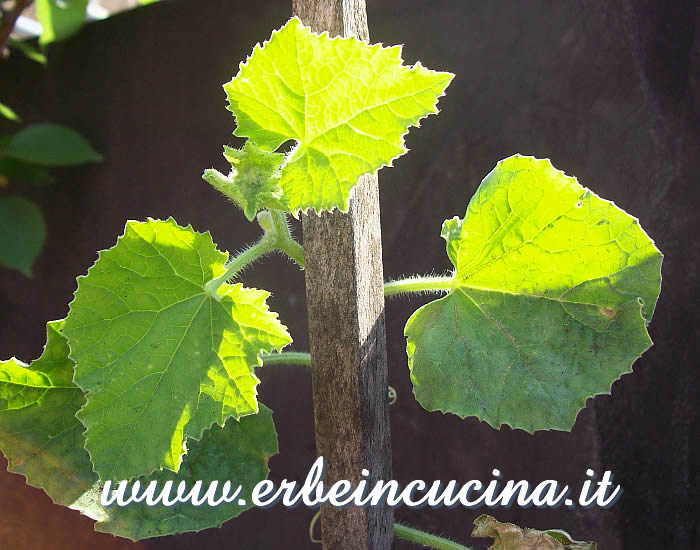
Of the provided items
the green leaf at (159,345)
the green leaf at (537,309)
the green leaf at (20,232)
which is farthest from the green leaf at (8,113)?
the green leaf at (537,309)

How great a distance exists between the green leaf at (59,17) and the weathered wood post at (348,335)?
95cm

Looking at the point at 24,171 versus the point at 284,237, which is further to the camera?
the point at 24,171

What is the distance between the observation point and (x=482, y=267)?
1.73 ft

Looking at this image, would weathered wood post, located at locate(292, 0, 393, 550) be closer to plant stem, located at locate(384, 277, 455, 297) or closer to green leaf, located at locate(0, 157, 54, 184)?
plant stem, located at locate(384, 277, 455, 297)

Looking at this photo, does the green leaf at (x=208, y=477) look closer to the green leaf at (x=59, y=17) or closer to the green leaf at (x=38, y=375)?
the green leaf at (x=38, y=375)

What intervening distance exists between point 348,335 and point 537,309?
0.15 meters

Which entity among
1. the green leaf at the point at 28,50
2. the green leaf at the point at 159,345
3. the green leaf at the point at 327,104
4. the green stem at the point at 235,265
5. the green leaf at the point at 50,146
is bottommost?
the green leaf at the point at 159,345

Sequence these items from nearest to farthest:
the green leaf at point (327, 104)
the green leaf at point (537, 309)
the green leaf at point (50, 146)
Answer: the green leaf at point (327, 104) < the green leaf at point (537, 309) < the green leaf at point (50, 146)

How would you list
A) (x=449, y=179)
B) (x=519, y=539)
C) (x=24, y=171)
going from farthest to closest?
(x=24, y=171) → (x=449, y=179) → (x=519, y=539)

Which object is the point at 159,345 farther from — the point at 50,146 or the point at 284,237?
the point at 50,146

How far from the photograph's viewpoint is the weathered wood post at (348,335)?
47 cm

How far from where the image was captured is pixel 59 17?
1.26 meters

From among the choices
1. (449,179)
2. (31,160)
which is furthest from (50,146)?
(449,179)

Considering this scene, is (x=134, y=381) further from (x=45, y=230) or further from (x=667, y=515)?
(x=45, y=230)
